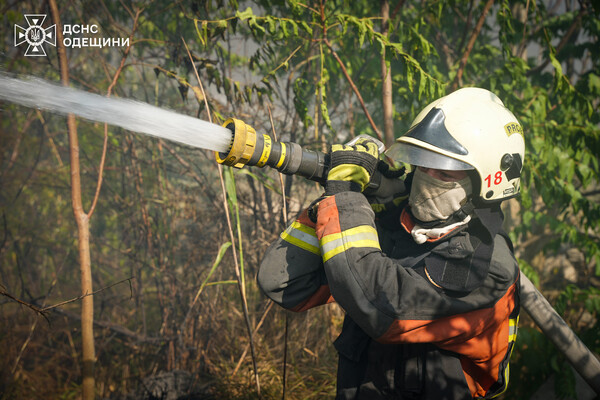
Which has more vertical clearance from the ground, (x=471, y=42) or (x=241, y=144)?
(x=471, y=42)

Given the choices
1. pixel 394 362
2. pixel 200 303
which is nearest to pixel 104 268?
pixel 200 303

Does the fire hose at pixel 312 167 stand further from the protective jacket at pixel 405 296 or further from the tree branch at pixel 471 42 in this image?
the tree branch at pixel 471 42

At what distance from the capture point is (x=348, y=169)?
162cm

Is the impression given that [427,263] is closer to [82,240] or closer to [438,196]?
[438,196]

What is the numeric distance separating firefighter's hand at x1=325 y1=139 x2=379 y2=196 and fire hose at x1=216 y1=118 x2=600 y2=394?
8cm

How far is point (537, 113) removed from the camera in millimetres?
2850

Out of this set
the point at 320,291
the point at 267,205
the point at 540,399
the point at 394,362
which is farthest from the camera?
the point at 267,205

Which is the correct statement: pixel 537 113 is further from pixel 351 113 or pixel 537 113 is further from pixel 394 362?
pixel 394 362

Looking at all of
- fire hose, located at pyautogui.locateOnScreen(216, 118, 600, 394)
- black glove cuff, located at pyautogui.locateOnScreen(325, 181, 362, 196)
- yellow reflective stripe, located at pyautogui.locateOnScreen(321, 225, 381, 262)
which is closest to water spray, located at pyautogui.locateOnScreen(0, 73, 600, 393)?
fire hose, located at pyautogui.locateOnScreen(216, 118, 600, 394)

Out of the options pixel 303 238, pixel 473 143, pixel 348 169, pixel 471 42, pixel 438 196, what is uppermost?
pixel 471 42

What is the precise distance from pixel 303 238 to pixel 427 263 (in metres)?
0.65

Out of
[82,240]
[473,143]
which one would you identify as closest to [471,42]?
[473,143]

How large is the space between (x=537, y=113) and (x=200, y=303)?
11.5 feet

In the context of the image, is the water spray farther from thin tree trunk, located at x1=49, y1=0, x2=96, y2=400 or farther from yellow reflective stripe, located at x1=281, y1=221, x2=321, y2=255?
thin tree trunk, located at x1=49, y1=0, x2=96, y2=400
